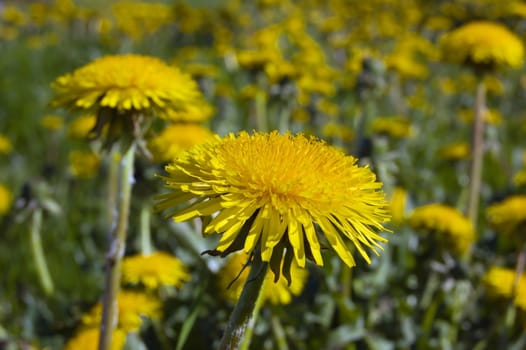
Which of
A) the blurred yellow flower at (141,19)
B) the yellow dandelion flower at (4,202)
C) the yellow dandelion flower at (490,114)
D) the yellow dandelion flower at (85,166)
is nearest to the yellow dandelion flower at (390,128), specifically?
the yellow dandelion flower at (490,114)

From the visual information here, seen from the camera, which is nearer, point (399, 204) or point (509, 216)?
point (509, 216)

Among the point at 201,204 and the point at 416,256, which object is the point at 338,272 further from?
the point at 201,204

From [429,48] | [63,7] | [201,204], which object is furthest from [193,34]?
[201,204]

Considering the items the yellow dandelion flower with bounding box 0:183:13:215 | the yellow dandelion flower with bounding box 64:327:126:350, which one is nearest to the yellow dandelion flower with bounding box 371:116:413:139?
the yellow dandelion flower with bounding box 64:327:126:350

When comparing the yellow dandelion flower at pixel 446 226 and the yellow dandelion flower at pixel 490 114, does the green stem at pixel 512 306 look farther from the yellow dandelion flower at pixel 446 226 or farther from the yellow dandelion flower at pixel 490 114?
the yellow dandelion flower at pixel 490 114

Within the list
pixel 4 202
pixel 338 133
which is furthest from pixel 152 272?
pixel 338 133

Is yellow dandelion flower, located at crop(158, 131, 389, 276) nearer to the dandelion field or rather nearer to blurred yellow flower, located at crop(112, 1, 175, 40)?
the dandelion field

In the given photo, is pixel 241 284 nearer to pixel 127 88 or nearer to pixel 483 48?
pixel 127 88
